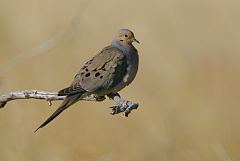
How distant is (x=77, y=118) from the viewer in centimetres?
680

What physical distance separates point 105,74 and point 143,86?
244cm

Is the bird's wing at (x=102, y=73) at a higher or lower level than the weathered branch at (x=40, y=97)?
higher

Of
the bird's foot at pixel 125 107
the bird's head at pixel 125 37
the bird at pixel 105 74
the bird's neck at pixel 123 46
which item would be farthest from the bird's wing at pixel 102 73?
the bird's foot at pixel 125 107

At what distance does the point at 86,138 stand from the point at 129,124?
0.33 meters

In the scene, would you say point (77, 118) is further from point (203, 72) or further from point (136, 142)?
point (203, 72)

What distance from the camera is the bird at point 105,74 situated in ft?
15.0

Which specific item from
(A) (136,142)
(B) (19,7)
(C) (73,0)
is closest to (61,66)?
(A) (136,142)

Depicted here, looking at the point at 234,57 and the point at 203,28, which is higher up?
the point at 203,28

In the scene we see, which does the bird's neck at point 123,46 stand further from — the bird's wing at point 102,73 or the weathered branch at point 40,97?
the weathered branch at point 40,97

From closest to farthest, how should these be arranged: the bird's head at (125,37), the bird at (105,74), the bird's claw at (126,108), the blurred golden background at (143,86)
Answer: the bird's claw at (126,108) < the bird at (105,74) < the bird's head at (125,37) < the blurred golden background at (143,86)

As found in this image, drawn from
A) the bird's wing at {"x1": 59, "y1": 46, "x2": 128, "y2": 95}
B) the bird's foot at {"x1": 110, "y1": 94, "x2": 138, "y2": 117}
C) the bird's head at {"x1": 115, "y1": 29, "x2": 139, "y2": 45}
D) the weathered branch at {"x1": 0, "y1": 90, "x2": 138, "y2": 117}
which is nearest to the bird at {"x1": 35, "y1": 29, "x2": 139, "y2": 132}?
the bird's wing at {"x1": 59, "y1": 46, "x2": 128, "y2": 95}

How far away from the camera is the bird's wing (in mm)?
4625

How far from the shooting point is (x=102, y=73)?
476 centimetres

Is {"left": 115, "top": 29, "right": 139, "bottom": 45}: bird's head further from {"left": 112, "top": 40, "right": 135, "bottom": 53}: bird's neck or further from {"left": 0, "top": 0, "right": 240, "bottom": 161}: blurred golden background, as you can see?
{"left": 0, "top": 0, "right": 240, "bottom": 161}: blurred golden background
